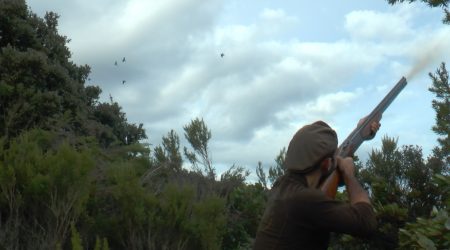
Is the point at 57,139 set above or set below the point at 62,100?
below

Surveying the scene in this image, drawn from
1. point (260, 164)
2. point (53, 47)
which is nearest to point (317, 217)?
point (260, 164)

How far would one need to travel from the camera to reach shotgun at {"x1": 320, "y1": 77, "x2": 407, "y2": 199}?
3.81 meters

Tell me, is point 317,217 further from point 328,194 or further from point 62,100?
point 62,100

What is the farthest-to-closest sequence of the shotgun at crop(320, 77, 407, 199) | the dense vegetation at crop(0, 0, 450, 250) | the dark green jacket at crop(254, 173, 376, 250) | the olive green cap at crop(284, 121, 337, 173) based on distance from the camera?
1. the dense vegetation at crop(0, 0, 450, 250)
2. the shotgun at crop(320, 77, 407, 199)
3. the olive green cap at crop(284, 121, 337, 173)
4. the dark green jacket at crop(254, 173, 376, 250)

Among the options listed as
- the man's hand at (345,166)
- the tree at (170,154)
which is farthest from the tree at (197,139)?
the man's hand at (345,166)

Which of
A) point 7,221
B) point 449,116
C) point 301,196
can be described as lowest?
point 301,196

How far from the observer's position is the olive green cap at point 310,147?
3674 millimetres

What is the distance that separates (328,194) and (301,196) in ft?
0.62

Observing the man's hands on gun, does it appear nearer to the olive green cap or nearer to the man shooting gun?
the man shooting gun

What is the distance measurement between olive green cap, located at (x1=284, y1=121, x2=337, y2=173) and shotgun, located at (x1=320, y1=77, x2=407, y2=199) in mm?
149

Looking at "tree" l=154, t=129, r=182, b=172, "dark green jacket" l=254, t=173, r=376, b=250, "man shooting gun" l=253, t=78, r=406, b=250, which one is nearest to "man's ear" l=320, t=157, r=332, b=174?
"man shooting gun" l=253, t=78, r=406, b=250

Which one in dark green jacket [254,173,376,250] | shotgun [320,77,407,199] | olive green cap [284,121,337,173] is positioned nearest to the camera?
A: dark green jacket [254,173,376,250]

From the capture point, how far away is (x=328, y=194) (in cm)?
375

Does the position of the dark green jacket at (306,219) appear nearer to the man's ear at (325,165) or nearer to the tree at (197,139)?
the man's ear at (325,165)
